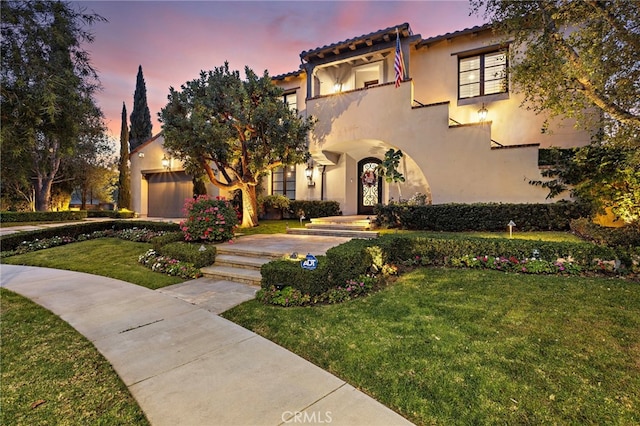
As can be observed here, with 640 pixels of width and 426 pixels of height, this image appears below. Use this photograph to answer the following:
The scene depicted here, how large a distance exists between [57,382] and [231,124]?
30.2 ft

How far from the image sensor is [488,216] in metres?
8.76

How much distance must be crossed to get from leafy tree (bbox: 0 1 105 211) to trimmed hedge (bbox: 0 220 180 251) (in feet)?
20.1

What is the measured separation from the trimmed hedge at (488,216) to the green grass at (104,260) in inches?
272

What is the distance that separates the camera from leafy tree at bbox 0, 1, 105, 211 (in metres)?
4.13

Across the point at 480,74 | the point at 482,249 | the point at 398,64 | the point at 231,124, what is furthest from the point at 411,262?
the point at 480,74

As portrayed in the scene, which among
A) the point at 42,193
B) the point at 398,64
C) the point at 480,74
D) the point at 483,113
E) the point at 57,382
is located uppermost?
the point at 480,74

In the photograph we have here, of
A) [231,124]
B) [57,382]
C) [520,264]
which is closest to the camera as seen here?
[57,382]

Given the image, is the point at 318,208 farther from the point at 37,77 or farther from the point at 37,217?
the point at 37,217

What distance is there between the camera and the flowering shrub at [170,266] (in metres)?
6.30

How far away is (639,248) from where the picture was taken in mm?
5051

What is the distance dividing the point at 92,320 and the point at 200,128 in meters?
7.50

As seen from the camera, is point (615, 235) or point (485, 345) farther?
point (615, 235)

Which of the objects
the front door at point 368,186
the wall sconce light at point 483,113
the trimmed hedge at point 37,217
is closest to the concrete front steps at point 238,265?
the front door at point 368,186

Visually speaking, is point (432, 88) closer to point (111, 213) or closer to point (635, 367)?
point (635, 367)
